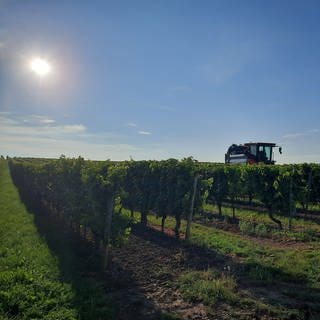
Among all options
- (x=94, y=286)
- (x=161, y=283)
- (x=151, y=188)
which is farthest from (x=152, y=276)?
(x=151, y=188)

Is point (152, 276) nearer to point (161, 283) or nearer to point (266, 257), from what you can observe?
point (161, 283)

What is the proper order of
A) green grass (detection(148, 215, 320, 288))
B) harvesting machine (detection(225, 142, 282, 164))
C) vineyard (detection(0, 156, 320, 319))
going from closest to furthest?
vineyard (detection(0, 156, 320, 319)), green grass (detection(148, 215, 320, 288)), harvesting machine (detection(225, 142, 282, 164))

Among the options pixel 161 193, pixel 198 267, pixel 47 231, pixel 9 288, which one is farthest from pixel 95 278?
pixel 161 193

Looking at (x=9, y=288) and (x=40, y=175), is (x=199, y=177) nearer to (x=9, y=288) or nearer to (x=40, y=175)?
(x=9, y=288)

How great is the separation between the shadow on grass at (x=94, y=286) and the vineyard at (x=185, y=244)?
0.13 ft

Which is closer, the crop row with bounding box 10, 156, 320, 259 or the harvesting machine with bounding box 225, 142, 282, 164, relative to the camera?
the crop row with bounding box 10, 156, 320, 259

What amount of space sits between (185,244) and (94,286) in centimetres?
535

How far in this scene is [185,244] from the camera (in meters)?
13.5

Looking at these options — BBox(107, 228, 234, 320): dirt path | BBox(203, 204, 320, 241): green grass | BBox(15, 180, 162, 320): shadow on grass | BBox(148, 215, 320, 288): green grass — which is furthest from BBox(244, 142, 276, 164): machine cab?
BBox(15, 180, 162, 320): shadow on grass

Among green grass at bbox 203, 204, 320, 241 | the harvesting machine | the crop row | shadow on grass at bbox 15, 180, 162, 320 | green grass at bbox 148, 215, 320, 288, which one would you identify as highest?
the harvesting machine

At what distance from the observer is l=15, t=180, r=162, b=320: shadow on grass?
7.36 meters

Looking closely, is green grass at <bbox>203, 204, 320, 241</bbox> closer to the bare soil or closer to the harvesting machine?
the bare soil

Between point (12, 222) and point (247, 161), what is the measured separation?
80.8 feet

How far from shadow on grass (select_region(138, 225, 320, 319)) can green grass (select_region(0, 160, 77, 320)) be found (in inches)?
139
